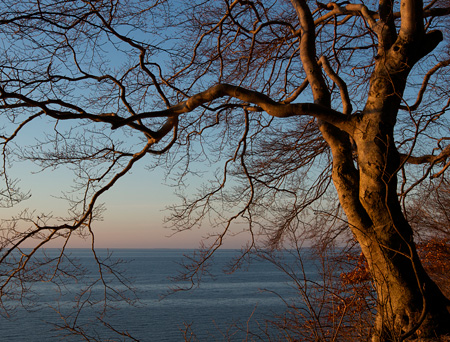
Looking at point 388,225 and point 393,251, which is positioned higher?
point 388,225

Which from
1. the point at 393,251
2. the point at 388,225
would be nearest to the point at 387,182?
the point at 388,225

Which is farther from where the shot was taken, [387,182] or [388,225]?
[388,225]

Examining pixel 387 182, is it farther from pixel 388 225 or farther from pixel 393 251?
pixel 393 251

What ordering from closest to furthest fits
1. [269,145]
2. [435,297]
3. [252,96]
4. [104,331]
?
[435,297] → [252,96] → [269,145] → [104,331]

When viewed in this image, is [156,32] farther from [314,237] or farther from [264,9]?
[314,237]

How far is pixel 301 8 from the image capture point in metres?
7.19

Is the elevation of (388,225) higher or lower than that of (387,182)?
lower

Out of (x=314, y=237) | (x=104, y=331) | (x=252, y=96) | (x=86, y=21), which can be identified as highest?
(x=86, y=21)

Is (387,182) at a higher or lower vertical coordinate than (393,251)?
higher

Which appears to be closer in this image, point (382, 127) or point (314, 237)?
point (382, 127)

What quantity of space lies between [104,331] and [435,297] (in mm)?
29393

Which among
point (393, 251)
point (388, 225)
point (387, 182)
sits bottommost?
point (393, 251)

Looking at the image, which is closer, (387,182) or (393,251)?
(387,182)

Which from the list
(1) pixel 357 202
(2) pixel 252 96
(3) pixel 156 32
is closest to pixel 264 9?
(3) pixel 156 32
